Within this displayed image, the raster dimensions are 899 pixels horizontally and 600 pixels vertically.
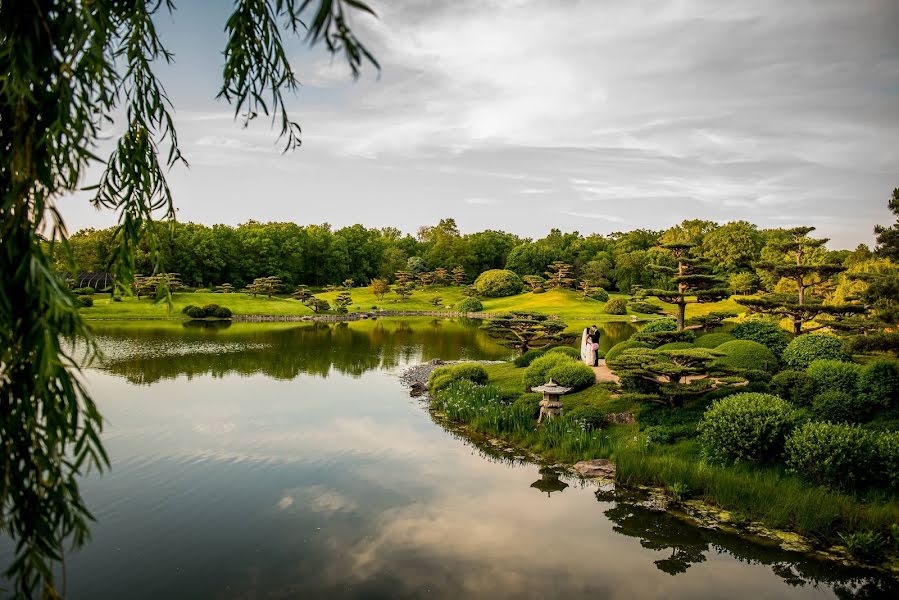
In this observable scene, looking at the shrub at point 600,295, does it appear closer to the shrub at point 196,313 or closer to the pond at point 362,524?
the shrub at point 196,313

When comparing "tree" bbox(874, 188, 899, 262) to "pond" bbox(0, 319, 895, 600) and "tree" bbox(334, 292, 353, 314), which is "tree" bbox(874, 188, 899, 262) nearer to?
"pond" bbox(0, 319, 895, 600)

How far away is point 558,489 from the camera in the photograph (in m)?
11.7

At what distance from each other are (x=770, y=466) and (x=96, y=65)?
12139 millimetres

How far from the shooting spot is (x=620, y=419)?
1461 cm

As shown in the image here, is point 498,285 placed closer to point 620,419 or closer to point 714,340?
point 714,340

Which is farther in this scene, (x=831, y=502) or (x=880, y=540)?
(x=831, y=502)

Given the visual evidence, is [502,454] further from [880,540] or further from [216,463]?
[880,540]

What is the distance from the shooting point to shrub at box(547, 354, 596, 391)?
17141 mm

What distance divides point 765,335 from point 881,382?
17.7 ft

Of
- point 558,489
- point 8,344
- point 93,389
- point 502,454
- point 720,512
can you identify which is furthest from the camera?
point 93,389

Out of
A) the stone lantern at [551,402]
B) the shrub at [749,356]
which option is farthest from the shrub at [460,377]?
the shrub at [749,356]

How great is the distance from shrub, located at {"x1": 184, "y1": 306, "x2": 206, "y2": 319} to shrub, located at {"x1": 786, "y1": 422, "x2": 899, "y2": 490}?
167 ft

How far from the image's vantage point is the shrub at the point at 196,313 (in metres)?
51.5

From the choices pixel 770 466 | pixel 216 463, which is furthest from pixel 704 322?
pixel 216 463
